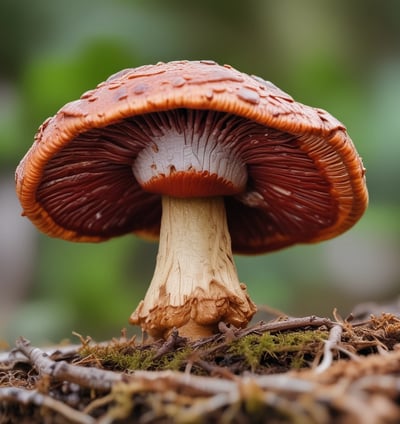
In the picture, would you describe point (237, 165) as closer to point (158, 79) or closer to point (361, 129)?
point (158, 79)

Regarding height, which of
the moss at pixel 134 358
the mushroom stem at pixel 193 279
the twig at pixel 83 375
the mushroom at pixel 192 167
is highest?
the mushroom at pixel 192 167

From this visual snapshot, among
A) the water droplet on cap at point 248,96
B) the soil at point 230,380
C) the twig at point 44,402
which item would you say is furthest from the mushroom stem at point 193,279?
the twig at point 44,402

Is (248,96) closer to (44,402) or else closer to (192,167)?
(192,167)

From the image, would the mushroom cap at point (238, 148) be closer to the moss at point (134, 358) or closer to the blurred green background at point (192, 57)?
the moss at point (134, 358)

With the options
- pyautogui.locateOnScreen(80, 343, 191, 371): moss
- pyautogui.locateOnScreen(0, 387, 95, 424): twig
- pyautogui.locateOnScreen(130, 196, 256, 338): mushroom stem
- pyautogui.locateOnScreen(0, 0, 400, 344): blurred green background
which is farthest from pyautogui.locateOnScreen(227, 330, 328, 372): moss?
pyautogui.locateOnScreen(0, 0, 400, 344): blurred green background

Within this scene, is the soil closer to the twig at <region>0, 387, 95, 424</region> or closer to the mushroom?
the twig at <region>0, 387, 95, 424</region>

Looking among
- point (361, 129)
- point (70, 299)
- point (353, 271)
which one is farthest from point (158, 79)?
point (353, 271)

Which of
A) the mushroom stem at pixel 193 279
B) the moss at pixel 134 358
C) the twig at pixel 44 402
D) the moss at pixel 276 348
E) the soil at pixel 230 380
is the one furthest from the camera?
the mushroom stem at pixel 193 279
